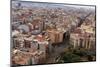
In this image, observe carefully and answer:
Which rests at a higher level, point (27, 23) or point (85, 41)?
point (27, 23)

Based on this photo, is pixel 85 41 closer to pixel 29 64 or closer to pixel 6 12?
pixel 29 64

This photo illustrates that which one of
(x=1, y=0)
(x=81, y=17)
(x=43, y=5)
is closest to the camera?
(x=1, y=0)

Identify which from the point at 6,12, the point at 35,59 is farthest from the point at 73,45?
the point at 6,12

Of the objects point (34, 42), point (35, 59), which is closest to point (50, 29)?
point (34, 42)

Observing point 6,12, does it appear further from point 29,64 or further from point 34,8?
point 29,64

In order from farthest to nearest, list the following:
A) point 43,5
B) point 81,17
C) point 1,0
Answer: point 81,17 < point 43,5 < point 1,0

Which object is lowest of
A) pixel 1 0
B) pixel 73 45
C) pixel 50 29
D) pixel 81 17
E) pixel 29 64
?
pixel 29 64

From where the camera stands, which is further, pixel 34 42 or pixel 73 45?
pixel 73 45
